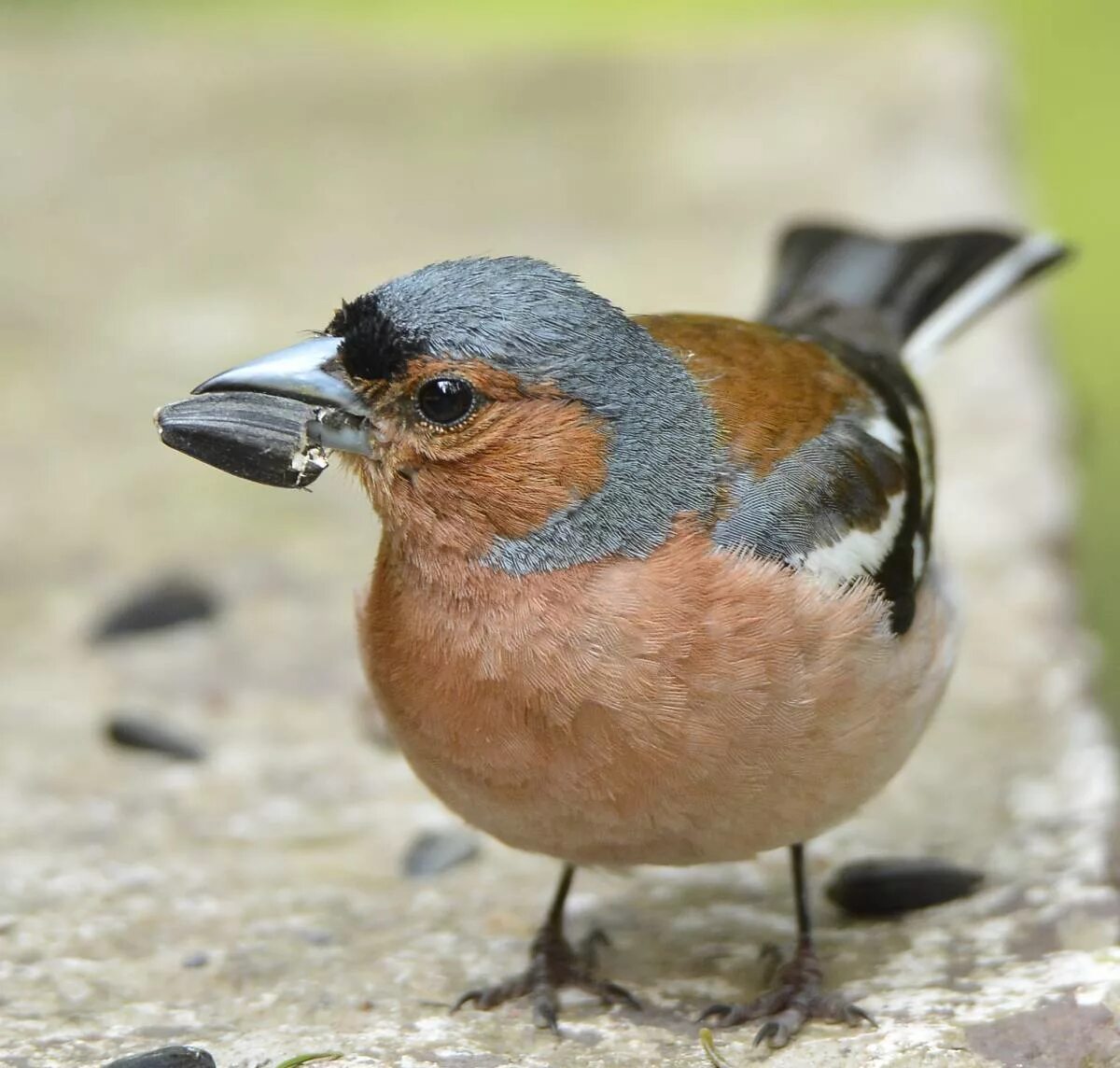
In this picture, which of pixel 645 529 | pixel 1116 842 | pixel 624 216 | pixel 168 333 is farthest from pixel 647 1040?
pixel 624 216

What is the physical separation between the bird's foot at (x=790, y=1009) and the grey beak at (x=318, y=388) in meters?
1.26

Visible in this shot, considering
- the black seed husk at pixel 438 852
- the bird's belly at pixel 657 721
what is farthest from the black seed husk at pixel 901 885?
the black seed husk at pixel 438 852

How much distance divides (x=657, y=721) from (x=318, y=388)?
0.87 m

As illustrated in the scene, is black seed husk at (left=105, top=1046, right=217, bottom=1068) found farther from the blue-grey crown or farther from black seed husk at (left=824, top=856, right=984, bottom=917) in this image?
black seed husk at (left=824, top=856, right=984, bottom=917)

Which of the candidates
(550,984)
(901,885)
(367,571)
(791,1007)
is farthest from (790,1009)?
(367,571)

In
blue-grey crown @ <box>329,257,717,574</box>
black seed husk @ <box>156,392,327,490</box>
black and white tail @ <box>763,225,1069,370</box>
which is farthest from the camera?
black and white tail @ <box>763,225,1069,370</box>

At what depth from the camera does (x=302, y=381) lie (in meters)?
3.37

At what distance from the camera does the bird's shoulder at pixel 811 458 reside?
346cm

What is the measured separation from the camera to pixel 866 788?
11.5 feet

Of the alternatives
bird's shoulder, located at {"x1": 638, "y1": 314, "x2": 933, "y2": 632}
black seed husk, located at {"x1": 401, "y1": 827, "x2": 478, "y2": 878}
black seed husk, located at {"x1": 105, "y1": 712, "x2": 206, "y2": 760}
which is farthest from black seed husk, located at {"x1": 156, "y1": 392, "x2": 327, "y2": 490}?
black seed husk, located at {"x1": 105, "y1": 712, "x2": 206, "y2": 760}

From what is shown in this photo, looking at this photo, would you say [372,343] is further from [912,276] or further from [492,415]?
[912,276]

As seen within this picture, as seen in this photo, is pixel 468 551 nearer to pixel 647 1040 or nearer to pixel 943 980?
pixel 647 1040

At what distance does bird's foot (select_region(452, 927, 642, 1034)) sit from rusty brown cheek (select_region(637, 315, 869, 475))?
1.05 m

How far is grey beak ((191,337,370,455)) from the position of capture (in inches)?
133
